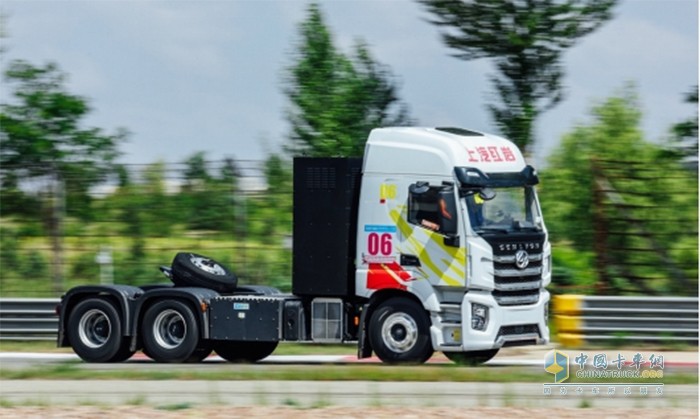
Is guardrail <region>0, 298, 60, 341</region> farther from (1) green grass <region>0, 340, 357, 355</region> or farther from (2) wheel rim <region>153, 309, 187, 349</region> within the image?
(2) wheel rim <region>153, 309, 187, 349</region>

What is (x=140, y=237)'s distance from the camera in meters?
25.7

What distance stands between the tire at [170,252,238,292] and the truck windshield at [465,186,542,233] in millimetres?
3880

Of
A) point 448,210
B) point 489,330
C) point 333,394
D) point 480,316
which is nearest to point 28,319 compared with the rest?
point 448,210

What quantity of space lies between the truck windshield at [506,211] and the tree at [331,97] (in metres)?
9.35

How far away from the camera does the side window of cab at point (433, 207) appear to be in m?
18.0

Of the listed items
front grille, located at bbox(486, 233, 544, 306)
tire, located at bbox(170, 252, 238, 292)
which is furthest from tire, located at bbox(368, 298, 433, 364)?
tire, located at bbox(170, 252, 238, 292)

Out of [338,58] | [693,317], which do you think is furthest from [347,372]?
[338,58]

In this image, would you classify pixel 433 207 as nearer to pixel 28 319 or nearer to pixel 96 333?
pixel 96 333

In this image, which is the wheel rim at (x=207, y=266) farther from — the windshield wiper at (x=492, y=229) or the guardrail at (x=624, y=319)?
the guardrail at (x=624, y=319)

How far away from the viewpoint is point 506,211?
18.5m

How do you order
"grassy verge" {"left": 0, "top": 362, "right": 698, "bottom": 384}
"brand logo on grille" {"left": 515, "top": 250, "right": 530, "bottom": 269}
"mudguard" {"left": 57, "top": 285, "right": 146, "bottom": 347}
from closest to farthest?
"grassy verge" {"left": 0, "top": 362, "right": 698, "bottom": 384} → "brand logo on grille" {"left": 515, "top": 250, "right": 530, "bottom": 269} → "mudguard" {"left": 57, "top": 285, "right": 146, "bottom": 347}

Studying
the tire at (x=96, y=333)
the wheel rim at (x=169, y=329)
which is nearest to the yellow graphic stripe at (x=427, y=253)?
the wheel rim at (x=169, y=329)

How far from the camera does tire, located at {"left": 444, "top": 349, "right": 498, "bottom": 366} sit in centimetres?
1914

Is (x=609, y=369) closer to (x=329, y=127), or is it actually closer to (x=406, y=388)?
(x=406, y=388)
